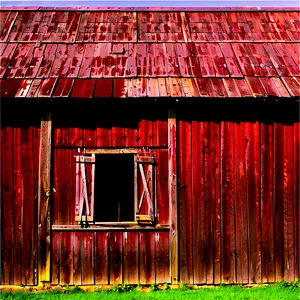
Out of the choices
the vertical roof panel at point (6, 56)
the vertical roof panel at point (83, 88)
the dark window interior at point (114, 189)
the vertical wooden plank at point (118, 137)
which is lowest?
the dark window interior at point (114, 189)

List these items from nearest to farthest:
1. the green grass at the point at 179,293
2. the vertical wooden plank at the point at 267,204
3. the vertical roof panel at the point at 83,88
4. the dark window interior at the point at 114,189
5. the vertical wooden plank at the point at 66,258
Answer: the green grass at the point at 179,293
the vertical roof panel at the point at 83,88
the vertical wooden plank at the point at 66,258
the vertical wooden plank at the point at 267,204
the dark window interior at the point at 114,189

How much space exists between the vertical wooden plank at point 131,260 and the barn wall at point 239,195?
840 mm

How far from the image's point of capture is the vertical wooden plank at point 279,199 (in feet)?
23.5

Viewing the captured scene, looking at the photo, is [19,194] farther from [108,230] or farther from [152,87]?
[152,87]

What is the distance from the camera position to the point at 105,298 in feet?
21.3

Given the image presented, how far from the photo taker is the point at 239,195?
7203mm

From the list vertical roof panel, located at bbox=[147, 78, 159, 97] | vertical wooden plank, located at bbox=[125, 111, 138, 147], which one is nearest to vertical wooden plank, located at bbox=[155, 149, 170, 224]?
vertical wooden plank, located at bbox=[125, 111, 138, 147]

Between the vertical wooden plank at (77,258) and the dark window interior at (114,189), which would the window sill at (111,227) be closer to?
the vertical wooden plank at (77,258)

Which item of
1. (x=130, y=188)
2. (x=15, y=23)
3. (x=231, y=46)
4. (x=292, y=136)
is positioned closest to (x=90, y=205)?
(x=130, y=188)

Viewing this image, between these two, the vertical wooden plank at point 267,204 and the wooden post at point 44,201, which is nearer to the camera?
the wooden post at point 44,201

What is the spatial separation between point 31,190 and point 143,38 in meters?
4.42

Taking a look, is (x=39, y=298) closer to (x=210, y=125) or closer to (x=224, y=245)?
(x=224, y=245)

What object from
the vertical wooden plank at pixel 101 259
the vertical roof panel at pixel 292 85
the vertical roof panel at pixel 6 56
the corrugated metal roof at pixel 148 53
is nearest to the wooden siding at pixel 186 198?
the vertical wooden plank at pixel 101 259

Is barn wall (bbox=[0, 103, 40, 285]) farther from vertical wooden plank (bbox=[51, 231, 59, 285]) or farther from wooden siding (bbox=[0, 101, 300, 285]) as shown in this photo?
vertical wooden plank (bbox=[51, 231, 59, 285])
